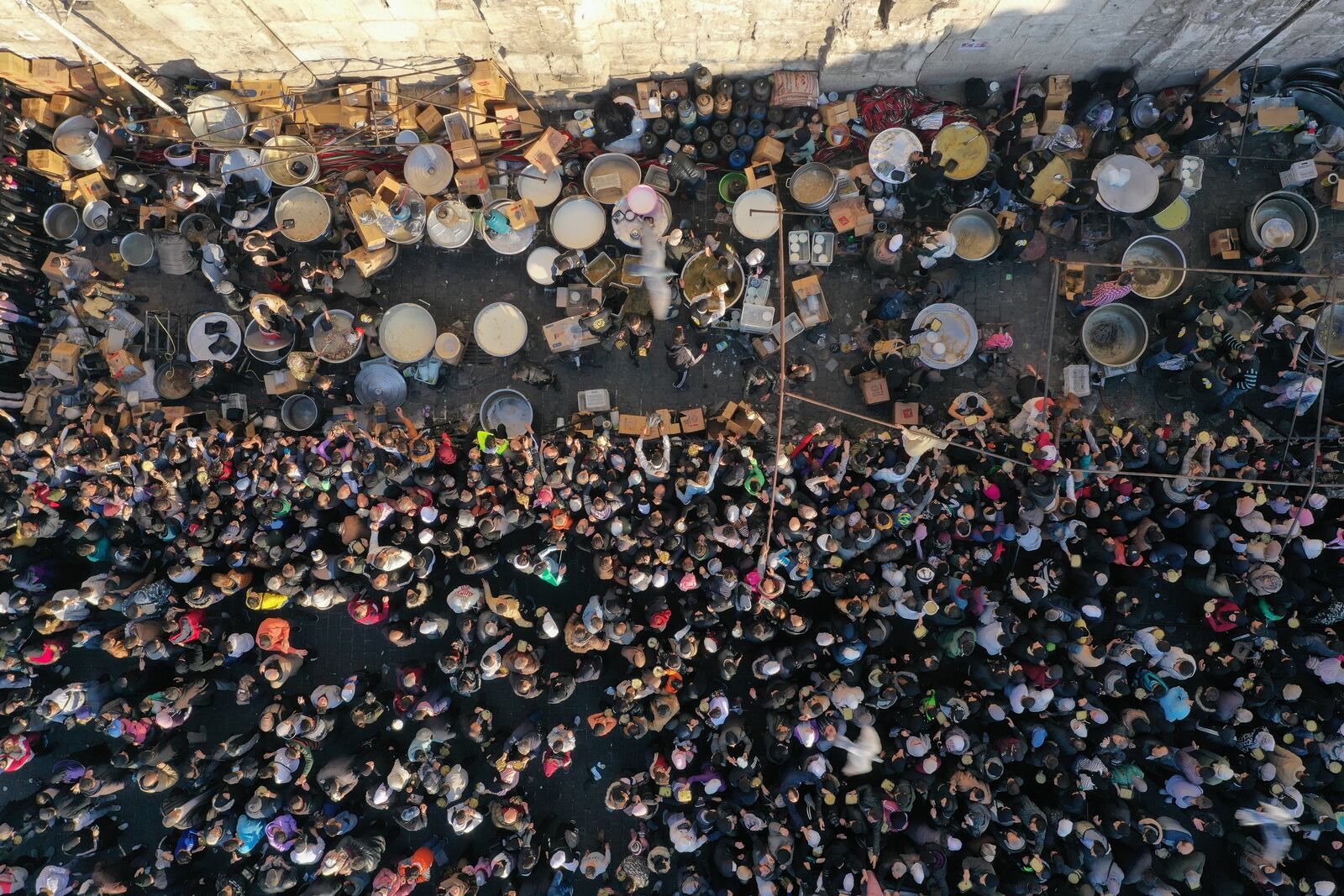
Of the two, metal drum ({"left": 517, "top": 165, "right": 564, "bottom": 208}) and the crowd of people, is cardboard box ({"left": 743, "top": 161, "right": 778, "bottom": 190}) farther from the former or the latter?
the crowd of people

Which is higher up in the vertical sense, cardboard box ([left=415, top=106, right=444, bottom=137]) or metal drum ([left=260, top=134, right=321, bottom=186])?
cardboard box ([left=415, top=106, right=444, bottom=137])

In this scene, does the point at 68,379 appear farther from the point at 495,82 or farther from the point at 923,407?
the point at 923,407

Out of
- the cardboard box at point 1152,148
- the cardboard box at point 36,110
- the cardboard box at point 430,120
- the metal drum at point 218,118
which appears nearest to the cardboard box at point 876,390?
the cardboard box at point 1152,148

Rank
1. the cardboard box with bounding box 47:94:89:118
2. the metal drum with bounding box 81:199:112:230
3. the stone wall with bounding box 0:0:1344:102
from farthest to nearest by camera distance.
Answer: the metal drum with bounding box 81:199:112:230 < the cardboard box with bounding box 47:94:89:118 < the stone wall with bounding box 0:0:1344:102

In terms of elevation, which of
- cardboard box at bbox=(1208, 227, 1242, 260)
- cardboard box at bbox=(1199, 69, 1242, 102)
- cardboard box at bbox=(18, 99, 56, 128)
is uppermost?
cardboard box at bbox=(18, 99, 56, 128)

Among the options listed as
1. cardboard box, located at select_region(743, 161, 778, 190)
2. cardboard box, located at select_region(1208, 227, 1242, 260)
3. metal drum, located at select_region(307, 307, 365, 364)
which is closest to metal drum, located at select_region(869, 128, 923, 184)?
cardboard box, located at select_region(743, 161, 778, 190)

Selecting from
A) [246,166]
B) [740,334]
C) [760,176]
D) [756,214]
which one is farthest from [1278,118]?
[246,166]

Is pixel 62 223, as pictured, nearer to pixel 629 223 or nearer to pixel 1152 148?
pixel 629 223

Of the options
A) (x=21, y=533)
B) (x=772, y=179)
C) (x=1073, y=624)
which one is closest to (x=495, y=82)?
(x=772, y=179)
